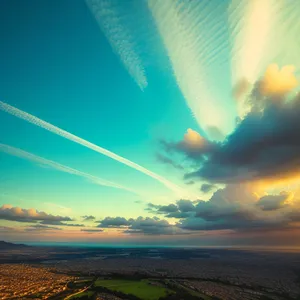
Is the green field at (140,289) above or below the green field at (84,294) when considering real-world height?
below

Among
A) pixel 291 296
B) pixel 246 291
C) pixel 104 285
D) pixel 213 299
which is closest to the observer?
pixel 213 299

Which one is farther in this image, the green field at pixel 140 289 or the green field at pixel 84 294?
the green field at pixel 140 289

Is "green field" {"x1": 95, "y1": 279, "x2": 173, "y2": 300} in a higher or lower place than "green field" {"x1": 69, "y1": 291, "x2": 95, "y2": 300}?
lower

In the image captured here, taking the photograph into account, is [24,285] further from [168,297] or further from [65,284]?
[168,297]

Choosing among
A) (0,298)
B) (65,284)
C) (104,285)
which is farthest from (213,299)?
(0,298)

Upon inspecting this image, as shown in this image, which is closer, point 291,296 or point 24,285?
point 291,296

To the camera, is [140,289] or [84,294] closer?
[84,294]

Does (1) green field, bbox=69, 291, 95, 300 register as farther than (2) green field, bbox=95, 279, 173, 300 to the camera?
→ No

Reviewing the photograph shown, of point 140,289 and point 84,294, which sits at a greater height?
point 84,294
